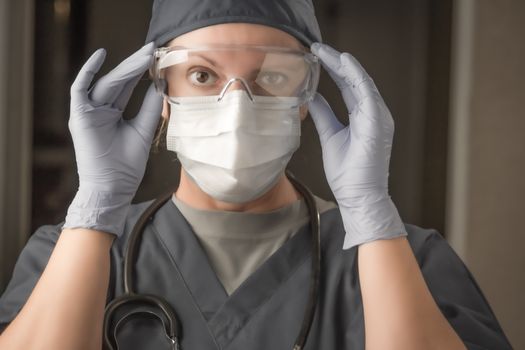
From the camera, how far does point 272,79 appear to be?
0.73 metres

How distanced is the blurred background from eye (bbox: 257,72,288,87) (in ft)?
0.32

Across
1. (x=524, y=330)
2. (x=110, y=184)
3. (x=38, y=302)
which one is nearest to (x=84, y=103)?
(x=110, y=184)

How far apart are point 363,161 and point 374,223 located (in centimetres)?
8

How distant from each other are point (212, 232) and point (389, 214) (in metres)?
0.25

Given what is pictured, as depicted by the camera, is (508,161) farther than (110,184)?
Yes

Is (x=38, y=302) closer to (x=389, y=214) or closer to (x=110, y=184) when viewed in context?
(x=110, y=184)

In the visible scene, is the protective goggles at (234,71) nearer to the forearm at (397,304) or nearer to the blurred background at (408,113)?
the blurred background at (408,113)

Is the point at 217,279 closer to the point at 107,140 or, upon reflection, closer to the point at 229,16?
the point at 107,140

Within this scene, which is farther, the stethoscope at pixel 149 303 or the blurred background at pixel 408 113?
the blurred background at pixel 408 113

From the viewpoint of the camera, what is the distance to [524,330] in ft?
2.87

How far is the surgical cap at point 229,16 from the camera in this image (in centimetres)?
72

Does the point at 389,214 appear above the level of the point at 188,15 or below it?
below

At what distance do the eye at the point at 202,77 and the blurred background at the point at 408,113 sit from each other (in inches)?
4.3

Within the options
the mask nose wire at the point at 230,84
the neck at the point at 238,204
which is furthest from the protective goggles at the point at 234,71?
the neck at the point at 238,204
